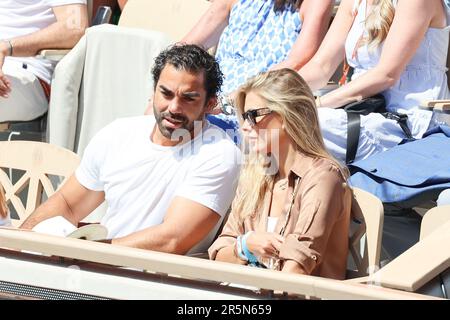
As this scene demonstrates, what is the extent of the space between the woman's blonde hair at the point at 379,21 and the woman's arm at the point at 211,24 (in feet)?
2.78

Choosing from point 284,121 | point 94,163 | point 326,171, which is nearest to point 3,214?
point 94,163

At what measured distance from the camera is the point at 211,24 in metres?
4.75

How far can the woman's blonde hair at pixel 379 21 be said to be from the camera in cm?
407

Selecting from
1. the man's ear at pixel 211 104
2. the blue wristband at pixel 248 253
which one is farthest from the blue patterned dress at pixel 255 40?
the blue wristband at pixel 248 253

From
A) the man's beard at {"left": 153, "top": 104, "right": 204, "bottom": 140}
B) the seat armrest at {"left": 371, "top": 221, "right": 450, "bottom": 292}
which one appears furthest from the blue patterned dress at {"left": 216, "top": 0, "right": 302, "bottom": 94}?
the seat armrest at {"left": 371, "top": 221, "right": 450, "bottom": 292}

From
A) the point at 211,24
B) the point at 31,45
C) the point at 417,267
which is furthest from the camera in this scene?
the point at 31,45

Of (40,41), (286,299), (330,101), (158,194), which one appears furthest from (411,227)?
(40,41)

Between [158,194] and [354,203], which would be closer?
[354,203]

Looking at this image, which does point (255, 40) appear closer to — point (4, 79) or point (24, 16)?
point (4, 79)

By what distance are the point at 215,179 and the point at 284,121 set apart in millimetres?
395

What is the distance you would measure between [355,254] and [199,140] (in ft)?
2.34

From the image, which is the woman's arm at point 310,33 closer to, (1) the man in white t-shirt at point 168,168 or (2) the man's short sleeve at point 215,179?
(1) the man in white t-shirt at point 168,168

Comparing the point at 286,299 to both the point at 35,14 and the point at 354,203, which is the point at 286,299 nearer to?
the point at 354,203

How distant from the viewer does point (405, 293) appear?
2.41 metres
